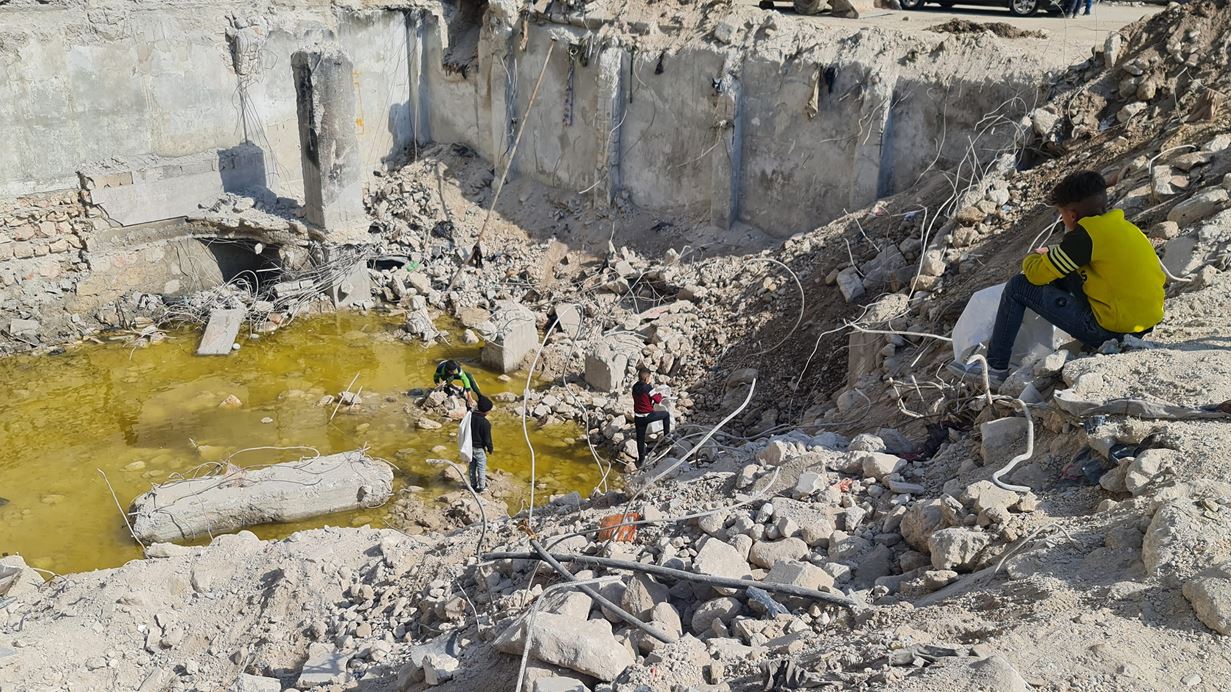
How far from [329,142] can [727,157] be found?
202 inches

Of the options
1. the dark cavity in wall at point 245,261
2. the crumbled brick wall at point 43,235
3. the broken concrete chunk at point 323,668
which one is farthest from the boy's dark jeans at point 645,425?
the crumbled brick wall at point 43,235

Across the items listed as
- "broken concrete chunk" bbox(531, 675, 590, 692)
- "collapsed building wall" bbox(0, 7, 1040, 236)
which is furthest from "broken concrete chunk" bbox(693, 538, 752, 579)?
"collapsed building wall" bbox(0, 7, 1040, 236)

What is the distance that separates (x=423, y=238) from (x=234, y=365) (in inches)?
138

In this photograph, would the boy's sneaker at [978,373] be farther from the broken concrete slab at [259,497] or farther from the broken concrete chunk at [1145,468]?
the broken concrete slab at [259,497]

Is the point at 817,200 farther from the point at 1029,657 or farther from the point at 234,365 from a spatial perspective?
the point at 1029,657

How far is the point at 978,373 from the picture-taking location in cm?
648

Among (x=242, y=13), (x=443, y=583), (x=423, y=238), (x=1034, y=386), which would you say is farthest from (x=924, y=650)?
(x=242, y=13)

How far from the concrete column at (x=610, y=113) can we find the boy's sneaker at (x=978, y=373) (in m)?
7.67

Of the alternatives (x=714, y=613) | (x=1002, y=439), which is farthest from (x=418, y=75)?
(x=714, y=613)

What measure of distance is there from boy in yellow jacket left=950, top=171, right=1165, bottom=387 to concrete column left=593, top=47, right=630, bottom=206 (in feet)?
27.1

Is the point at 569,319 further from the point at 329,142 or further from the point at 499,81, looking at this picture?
the point at 499,81

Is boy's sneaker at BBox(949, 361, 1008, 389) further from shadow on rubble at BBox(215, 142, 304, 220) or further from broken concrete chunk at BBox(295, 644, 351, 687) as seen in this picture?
shadow on rubble at BBox(215, 142, 304, 220)

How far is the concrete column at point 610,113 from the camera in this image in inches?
526

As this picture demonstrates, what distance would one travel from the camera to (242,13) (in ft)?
45.6
